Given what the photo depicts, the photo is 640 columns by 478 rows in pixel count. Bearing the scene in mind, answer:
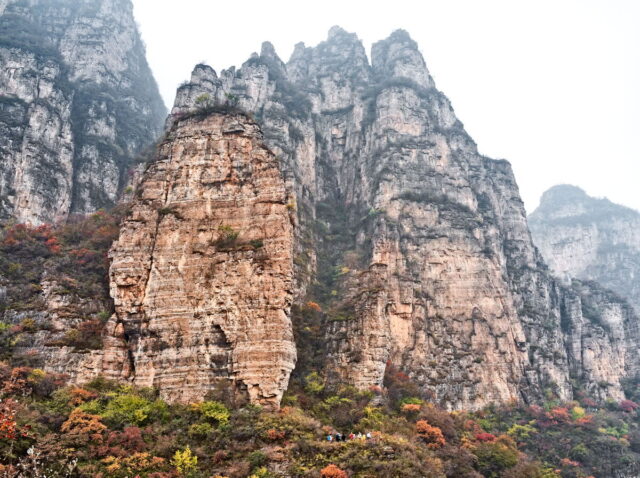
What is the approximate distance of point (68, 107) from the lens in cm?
6488

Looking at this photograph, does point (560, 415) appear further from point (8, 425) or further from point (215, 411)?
point (8, 425)

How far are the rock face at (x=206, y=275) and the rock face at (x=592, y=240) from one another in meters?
82.0

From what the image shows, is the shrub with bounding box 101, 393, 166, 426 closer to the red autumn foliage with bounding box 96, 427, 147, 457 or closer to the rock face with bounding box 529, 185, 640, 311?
the red autumn foliage with bounding box 96, 427, 147, 457

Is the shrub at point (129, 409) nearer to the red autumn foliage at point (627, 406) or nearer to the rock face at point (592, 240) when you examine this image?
the red autumn foliage at point (627, 406)

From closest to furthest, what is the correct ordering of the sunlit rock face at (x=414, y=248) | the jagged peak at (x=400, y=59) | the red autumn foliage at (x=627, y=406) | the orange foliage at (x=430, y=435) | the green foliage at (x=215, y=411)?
1. the green foliage at (x=215, y=411)
2. the orange foliage at (x=430, y=435)
3. the sunlit rock face at (x=414, y=248)
4. the red autumn foliage at (x=627, y=406)
5. the jagged peak at (x=400, y=59)

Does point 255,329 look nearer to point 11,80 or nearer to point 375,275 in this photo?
point 375,275

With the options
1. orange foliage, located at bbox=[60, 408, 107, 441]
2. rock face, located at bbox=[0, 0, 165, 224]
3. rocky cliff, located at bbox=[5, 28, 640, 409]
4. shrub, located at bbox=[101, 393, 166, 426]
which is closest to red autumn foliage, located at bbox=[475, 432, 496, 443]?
rocky cliff, located at bbox=[5, 28, 640, 409]

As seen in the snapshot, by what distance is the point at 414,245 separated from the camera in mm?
59156

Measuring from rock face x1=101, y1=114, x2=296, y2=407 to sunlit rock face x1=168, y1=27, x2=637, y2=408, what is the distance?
9443 millimetres

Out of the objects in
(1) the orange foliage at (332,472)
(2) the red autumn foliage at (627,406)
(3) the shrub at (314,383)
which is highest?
(3) the shrub at (314,383)

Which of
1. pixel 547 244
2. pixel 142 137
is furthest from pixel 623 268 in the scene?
pixel 142 137

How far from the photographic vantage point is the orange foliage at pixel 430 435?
35750 millimetres

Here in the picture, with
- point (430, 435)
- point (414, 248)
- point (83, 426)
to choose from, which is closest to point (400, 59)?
point (414, 248)

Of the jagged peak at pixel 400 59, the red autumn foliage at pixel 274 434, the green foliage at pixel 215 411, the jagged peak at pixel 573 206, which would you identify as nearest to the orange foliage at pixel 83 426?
the green foliage at pixel 215 411
